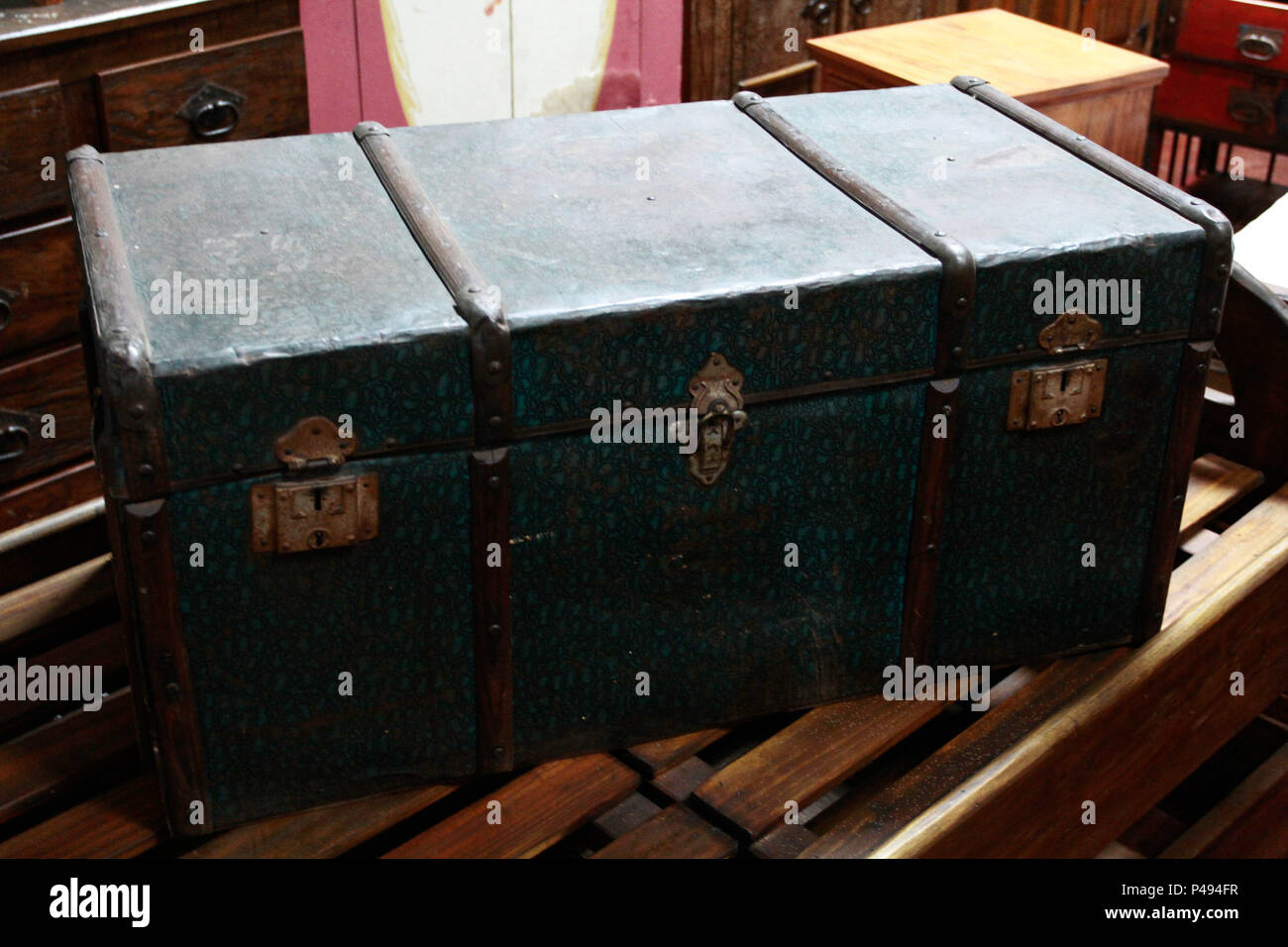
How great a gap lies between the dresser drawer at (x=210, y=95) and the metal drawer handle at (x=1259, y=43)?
2192 mm

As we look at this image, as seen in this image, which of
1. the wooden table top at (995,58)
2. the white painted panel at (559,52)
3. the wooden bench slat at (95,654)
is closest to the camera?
the wooden bench slat at (95,654)

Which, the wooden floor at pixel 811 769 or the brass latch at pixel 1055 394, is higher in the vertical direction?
the brass latch at pixel 1055 394

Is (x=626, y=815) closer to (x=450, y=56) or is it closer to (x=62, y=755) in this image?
(x=62, y=755)

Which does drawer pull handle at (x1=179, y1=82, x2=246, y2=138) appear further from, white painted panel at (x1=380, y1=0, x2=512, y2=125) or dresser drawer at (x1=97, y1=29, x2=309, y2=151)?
white painted panel at (x1=380, y1=0, x2=512, y2=125)

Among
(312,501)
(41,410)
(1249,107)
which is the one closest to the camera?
(312,501)

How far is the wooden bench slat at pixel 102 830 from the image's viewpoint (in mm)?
1593

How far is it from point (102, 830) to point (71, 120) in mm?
1285

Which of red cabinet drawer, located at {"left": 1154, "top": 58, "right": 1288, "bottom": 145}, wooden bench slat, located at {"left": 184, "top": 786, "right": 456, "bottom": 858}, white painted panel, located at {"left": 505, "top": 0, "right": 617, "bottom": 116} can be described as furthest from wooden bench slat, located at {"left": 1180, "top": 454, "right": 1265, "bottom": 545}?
white painted panel, located at {"left": 505, "top": 0, "right": 617, "bottom": 116}

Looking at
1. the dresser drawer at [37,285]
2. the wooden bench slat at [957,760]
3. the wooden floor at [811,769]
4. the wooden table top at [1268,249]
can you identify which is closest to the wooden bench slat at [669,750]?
the wooden floor at [811,769]

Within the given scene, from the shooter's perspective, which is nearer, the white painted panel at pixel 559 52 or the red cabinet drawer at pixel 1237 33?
the white painted panel at pixel 559 52

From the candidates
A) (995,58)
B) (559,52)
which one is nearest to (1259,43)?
(995,58)

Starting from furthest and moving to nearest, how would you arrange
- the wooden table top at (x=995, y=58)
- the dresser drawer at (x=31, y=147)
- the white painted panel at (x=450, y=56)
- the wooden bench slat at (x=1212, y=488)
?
the white painted panel at (x=450, y=56), the wooden table top at (x=995, y=58), the dresser drawer at (x=31, y=147), the wooden bench slat at (x=1212, y=488)

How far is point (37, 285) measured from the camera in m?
2.51

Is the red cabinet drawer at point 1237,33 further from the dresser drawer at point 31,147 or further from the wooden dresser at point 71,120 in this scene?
the dresser drawer at point 31,147
